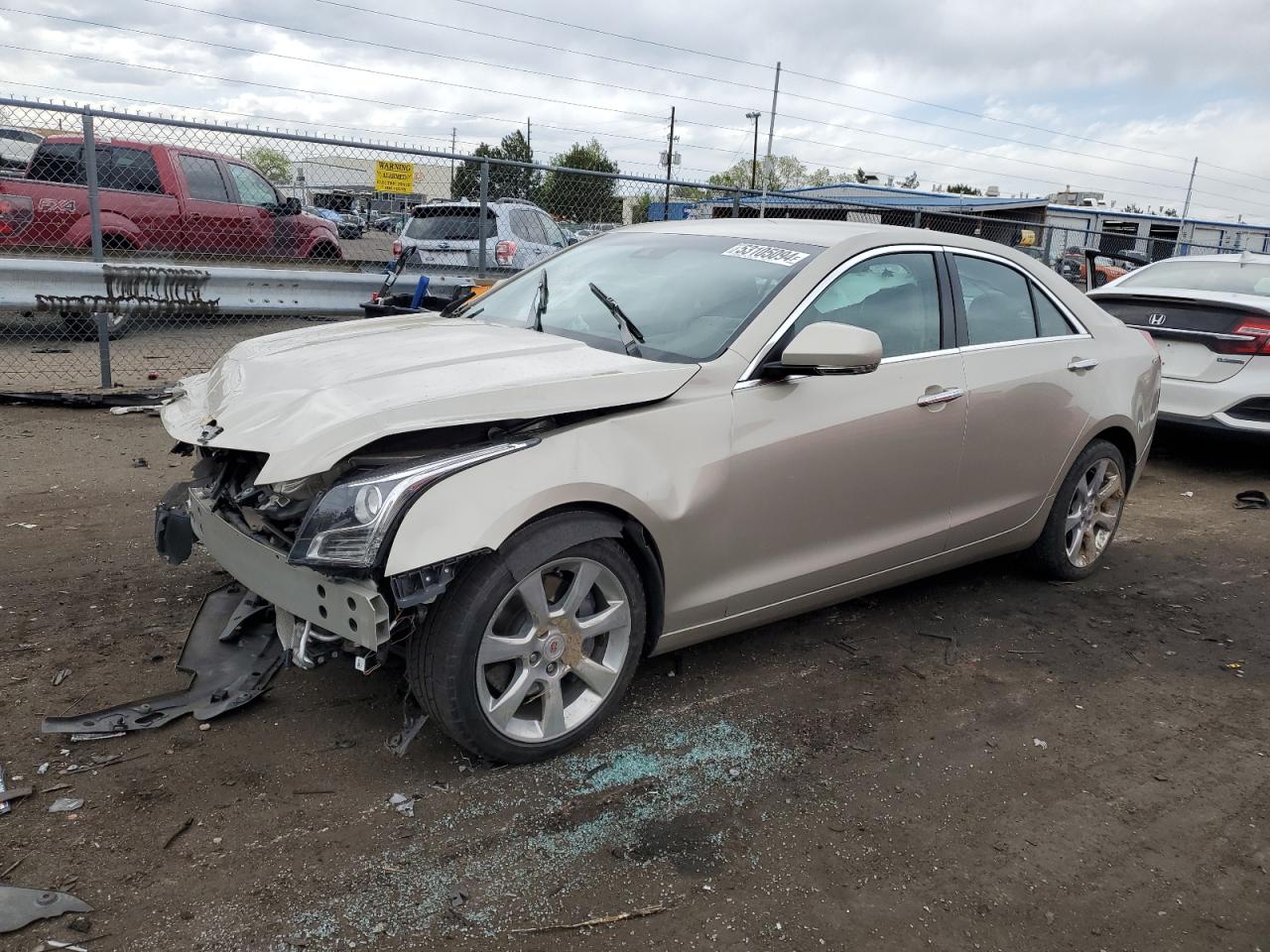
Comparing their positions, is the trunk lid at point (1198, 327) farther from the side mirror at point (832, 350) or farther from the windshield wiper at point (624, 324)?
the windshield wiper at point (624, 324)

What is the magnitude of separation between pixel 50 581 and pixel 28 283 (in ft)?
12.2

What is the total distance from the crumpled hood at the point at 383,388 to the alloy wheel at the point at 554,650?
20.7 inches

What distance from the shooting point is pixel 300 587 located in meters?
2.70

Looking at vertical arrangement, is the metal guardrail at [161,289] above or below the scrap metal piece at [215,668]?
above

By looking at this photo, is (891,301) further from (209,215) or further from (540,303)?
(209,215)

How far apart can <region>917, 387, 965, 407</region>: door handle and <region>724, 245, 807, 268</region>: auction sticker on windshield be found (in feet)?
2.39

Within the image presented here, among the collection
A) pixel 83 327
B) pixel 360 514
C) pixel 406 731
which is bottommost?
pixel 406 731

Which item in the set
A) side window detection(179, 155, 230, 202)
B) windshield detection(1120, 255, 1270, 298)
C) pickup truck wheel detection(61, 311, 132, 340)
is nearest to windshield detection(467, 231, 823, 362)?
windshield detection(1120, 255, 1270, 298)

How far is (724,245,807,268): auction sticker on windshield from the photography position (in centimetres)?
365

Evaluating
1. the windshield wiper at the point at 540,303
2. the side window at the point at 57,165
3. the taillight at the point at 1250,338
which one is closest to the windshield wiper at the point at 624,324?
the windshield wiper at the point at 540,303

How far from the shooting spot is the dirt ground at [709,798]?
238 cm

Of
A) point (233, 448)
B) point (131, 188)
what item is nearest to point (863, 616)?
point (233, 448)

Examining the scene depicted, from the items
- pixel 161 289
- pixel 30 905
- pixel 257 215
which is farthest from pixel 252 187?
pixel 30 905

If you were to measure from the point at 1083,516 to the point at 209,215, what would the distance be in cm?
891
